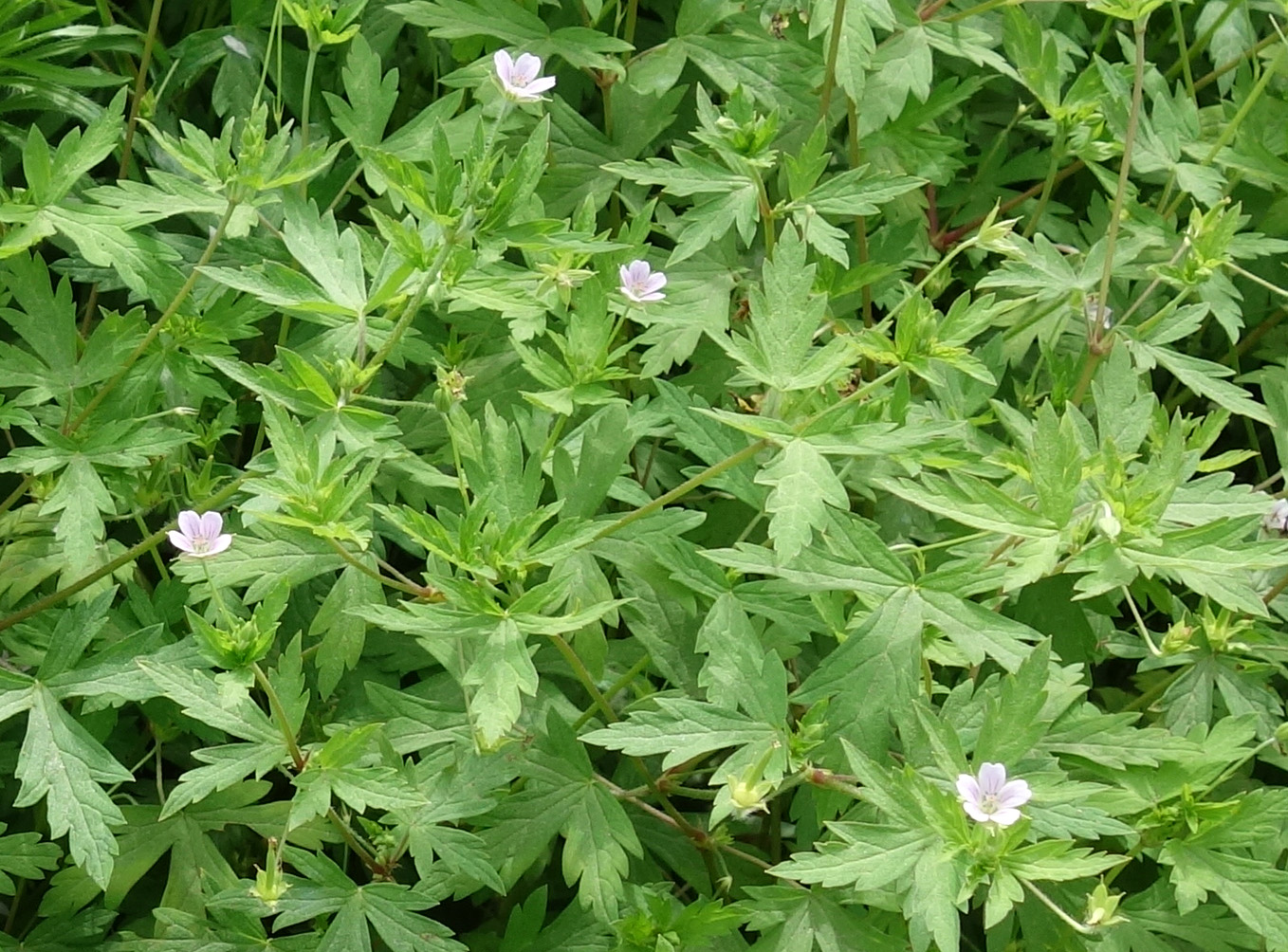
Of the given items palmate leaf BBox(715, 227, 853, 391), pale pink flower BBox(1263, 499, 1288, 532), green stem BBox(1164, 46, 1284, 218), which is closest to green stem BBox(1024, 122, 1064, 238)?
green stem BBox(1164, 46, 1284, 218)

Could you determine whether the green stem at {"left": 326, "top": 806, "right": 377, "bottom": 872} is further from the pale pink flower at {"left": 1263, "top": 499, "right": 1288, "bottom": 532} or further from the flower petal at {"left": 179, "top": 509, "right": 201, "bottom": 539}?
the pale pink flower at {"left": 1263, "top": 499, "right": 1288, "bottom": 532}

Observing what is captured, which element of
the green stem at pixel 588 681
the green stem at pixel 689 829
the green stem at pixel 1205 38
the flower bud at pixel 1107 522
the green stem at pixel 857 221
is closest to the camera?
the flower bud at pixel 1107 522

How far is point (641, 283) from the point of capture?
1512 millimetres

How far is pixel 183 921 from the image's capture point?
1.45 metres

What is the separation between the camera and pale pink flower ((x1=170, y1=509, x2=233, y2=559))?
131 centimetres

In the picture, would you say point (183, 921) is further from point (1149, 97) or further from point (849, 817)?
point (1149, 97)

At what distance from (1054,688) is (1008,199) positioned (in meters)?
1.05

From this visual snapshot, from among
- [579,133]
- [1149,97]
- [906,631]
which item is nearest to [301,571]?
[906,631]

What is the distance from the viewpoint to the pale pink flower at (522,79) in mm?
1431

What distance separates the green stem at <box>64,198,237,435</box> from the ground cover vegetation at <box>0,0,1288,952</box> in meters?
0.01

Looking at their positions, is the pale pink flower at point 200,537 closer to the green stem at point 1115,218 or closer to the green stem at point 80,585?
the green stem at point 80,585

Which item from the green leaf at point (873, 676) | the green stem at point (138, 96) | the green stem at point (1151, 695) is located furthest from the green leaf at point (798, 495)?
the green stem at point (138, 96)

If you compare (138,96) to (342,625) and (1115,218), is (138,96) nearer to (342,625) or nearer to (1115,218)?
(342,625)

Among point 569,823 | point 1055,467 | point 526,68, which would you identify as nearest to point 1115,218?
point 1055,467
